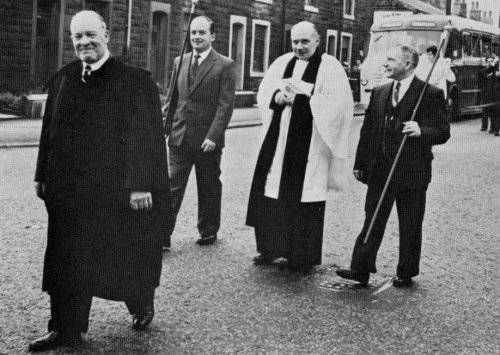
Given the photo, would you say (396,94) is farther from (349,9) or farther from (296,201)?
(349,9)

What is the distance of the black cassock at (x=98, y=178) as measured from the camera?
4691 mm

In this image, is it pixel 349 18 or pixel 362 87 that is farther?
pixel 349 18

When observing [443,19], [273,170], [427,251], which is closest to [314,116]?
[273,170]

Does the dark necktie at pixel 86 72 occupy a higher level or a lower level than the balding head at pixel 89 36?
lower

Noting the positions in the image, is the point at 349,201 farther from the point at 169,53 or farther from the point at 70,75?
the point at 169,53

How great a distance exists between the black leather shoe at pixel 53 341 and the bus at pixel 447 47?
21.3m

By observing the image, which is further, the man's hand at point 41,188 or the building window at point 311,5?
the building window at point 311,5

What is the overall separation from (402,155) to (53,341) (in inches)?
117

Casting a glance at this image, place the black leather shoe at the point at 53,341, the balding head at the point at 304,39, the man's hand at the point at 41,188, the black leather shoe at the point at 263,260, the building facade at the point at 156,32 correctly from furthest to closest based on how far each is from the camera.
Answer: the building facade at the point at 156,32 < the black leather shoe at the point at 263,260 < the balding head at the point at 304,39 < the man's hand at the point at 41,188 < the black leather shoe at the point at 53,341

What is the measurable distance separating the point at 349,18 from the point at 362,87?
44.4 ft

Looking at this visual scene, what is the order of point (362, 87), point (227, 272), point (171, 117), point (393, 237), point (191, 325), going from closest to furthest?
point (191, 325)
point (227, 272)
point (171, 117)
point (393, 237)
point (362, 87)

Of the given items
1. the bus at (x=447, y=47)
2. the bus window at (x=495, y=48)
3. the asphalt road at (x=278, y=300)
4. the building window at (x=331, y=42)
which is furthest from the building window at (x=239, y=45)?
the asphalt road at (x=278, y=300)

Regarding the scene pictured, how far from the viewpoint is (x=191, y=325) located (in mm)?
5168

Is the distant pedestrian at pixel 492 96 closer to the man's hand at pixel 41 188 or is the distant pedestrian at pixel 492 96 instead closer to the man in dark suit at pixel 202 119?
the man in dark suit at pixel 202 119
